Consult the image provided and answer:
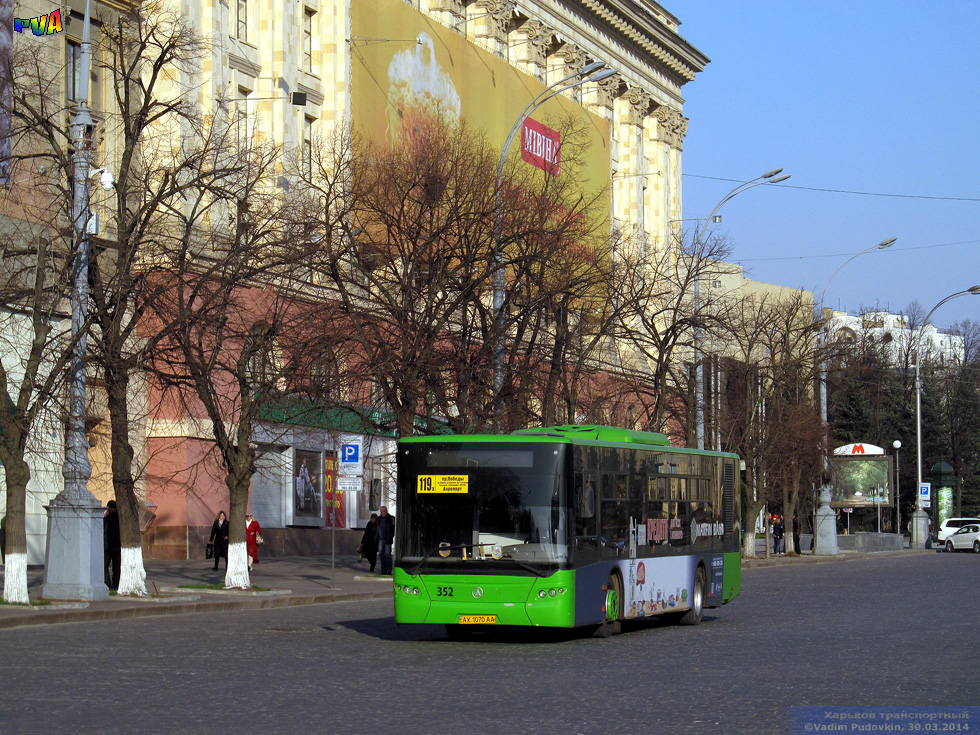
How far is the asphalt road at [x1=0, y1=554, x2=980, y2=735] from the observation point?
1176 cm

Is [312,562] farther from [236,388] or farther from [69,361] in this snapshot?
[69,361]

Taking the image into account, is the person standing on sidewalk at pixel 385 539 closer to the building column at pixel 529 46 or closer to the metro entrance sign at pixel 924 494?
the building column at pixel 529 46

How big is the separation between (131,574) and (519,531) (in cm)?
974

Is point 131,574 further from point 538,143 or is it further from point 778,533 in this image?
point 778,533

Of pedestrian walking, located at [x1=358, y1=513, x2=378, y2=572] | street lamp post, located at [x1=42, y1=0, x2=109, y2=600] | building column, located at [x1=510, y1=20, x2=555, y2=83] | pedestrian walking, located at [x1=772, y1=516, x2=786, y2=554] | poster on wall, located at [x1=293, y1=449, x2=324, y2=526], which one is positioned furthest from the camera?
pedestrian walking, located at [x1=772, y1=516, x2=786, y2=554]

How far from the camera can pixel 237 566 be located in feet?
95.7

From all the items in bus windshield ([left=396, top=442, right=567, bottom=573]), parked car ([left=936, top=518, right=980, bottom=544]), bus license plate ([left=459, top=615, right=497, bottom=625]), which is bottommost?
parked car ([left=936, top=518, right=980, bottom=544])

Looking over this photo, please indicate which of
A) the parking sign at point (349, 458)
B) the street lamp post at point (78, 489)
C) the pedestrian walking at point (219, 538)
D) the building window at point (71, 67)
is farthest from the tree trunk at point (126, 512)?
the building window at point (71, 67)

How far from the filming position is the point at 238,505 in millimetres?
29094

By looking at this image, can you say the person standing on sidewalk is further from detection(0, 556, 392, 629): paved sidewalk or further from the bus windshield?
the bus windshield

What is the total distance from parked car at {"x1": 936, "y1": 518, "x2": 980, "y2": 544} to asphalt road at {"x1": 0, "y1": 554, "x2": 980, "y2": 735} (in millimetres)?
52870

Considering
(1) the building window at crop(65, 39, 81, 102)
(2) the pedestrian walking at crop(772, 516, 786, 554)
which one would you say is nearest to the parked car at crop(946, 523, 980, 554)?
(2) the pedestrian walking at crop(772, 516, 786, 554)

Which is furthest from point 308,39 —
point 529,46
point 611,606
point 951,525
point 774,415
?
point 951,525

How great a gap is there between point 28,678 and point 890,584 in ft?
88.9
